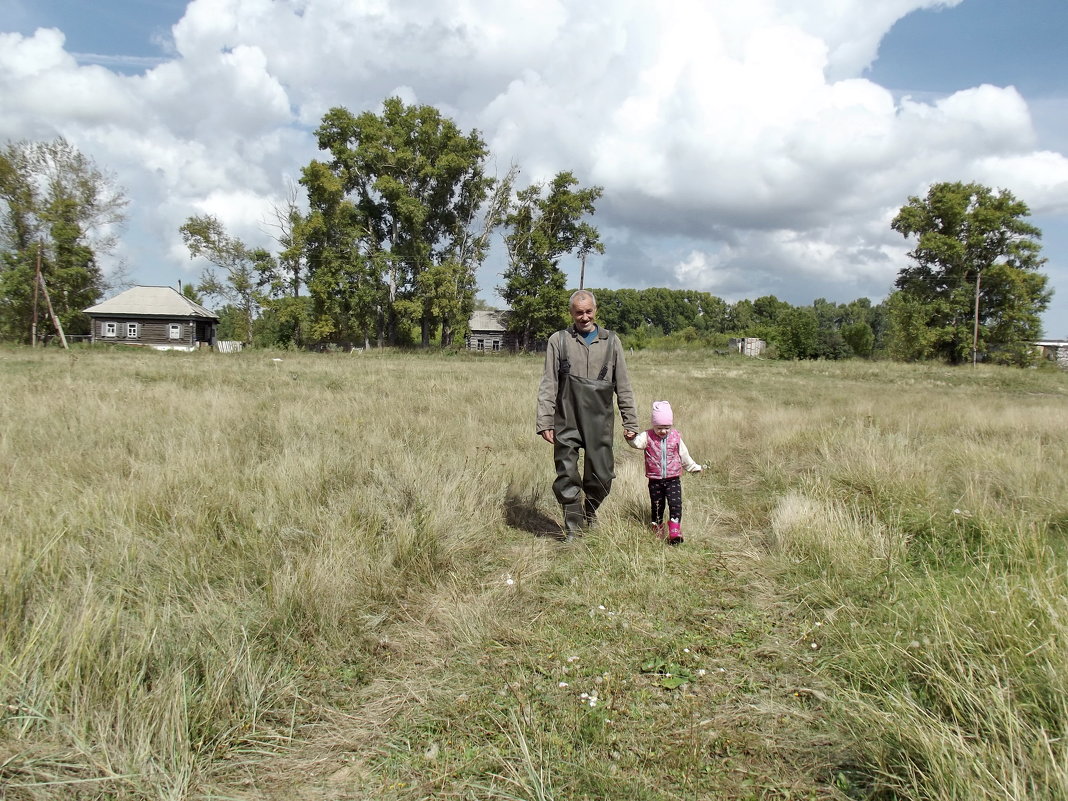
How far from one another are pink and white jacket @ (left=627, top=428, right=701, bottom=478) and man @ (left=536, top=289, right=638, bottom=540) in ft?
0.43

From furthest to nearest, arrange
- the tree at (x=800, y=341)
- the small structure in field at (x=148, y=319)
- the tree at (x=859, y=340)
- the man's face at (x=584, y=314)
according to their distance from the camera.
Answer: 1. the tree at (x=859, y=340)
2. the tree at (x=800, y=341)
3. the small structure in field at (x=148, y=319)
4. the man's face at (x=584, y=314)

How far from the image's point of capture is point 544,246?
49.5 meters

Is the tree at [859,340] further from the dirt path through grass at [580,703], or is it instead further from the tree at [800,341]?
the dirt path through grass at [580,703]

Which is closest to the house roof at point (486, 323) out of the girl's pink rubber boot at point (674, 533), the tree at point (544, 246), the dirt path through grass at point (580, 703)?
the tree at point (544, 246)

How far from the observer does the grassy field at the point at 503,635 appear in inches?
81.7

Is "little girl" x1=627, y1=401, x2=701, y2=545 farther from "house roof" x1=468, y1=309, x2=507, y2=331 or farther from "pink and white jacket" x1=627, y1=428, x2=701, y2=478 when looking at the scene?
"house roof" x1=468, y1=309, x2=507, y2=331

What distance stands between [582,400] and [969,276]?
52424 millimetres

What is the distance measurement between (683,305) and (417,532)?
435 feet

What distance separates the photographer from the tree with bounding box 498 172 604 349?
164 feet

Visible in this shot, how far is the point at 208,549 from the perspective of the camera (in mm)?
3801

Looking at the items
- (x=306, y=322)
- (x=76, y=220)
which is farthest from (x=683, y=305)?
(x=76, y=220)

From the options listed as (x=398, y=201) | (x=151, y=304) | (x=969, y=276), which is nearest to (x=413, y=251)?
(x=398, y=201)

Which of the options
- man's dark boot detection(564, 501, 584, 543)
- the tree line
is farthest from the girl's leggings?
the tree line

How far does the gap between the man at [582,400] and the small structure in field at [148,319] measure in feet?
172
